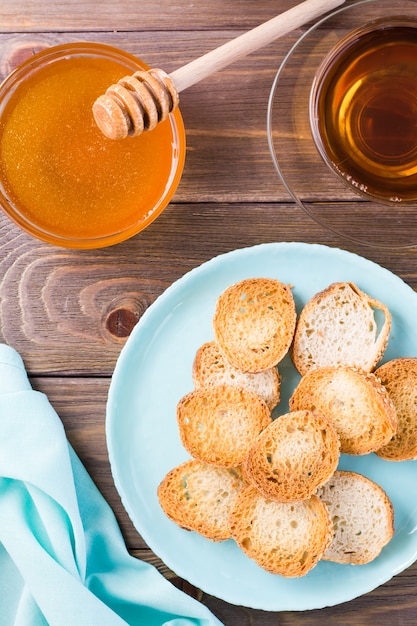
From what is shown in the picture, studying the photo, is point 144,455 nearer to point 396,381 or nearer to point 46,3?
point 396,381

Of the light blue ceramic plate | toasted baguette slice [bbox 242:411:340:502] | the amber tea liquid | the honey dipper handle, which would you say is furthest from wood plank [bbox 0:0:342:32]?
toasted baguette slice [bbox 242:411:340:502]

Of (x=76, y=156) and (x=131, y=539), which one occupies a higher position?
(x=76, y=156)

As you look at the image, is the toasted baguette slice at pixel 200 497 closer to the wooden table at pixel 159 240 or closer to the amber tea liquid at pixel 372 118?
the wooden table at pixel 159 240

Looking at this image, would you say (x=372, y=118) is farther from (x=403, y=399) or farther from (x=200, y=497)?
(x=200, y=497)

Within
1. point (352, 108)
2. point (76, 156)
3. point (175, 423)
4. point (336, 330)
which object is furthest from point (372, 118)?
point (175, 423)

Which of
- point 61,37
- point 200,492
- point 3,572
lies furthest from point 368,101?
point 3,572

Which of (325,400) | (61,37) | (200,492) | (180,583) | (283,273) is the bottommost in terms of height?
(180,583)
